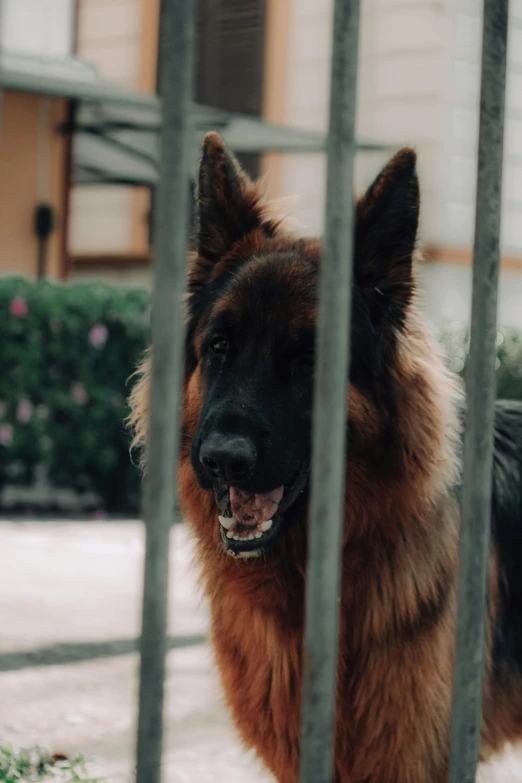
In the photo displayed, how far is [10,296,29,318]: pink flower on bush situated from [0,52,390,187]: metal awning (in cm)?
247

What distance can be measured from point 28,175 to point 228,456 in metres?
10.2

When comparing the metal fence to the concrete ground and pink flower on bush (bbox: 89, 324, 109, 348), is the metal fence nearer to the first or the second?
the concrete ground

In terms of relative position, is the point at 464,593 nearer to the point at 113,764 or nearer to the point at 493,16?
the point at 493,16

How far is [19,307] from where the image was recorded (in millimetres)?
8789

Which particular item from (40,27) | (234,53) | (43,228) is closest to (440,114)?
(234,53)

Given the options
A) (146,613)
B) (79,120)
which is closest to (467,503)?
(146,613)

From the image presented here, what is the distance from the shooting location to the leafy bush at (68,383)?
28.9 feet

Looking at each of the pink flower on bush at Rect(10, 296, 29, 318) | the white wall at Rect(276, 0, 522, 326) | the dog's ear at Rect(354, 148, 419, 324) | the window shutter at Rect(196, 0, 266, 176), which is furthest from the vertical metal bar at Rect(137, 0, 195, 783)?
the window shutter at Rect(196, 0, 266, 176)

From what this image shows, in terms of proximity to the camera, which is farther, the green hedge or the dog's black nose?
the green hedge

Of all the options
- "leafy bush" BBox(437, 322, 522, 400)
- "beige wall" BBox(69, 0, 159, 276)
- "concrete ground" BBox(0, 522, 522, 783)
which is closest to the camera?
"concrete ground" BBox(0, 522, 522, 783)

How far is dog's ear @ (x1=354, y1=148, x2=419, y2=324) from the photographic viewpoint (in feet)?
8.39

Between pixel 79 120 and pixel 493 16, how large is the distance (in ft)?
35.8

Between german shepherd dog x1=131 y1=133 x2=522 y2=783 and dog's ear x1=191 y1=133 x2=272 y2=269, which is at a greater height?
dog's ear x1=191 y1=133 x2=272 y2=269

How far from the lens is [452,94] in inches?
477
